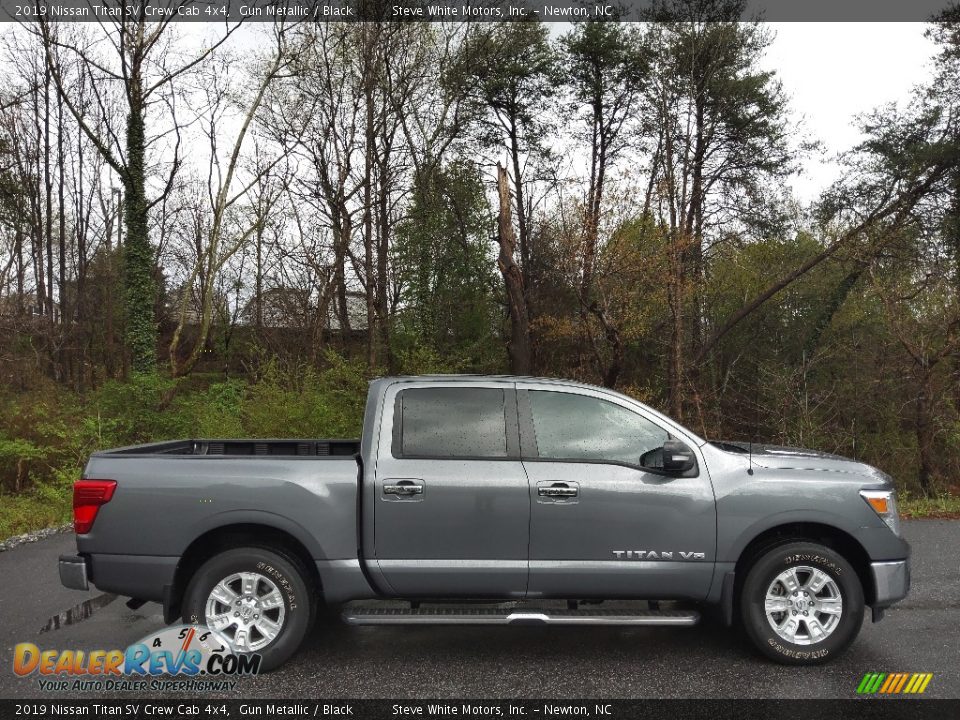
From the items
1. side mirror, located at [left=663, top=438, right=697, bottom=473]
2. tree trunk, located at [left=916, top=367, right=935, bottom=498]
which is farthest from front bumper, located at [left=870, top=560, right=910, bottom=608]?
tree trunk, located at [left=916, top=367, right=935, bottom=498]

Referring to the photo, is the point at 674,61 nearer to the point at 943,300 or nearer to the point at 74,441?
the point at 943,300

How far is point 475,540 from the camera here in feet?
14.6

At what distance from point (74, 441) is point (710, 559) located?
13.3 m

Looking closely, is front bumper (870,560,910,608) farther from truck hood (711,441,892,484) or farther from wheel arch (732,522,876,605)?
truck hood (711,441,892,484)

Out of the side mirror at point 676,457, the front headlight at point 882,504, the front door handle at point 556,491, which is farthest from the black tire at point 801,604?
the front door handle at point 556,491

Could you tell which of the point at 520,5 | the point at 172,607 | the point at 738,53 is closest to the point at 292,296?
the point at 520,5

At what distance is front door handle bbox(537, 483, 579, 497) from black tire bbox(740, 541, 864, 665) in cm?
123

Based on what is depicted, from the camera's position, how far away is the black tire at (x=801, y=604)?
14.6ft

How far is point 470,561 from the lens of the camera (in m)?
4.43

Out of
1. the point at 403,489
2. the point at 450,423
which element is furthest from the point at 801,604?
the point at 403,489

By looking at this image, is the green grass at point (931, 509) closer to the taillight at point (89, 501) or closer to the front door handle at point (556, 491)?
the front door handle at point (556, 491)

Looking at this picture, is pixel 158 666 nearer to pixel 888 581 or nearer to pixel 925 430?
pixel 888 581

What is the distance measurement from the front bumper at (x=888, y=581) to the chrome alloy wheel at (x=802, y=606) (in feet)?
0.76

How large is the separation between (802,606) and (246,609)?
3.44m
